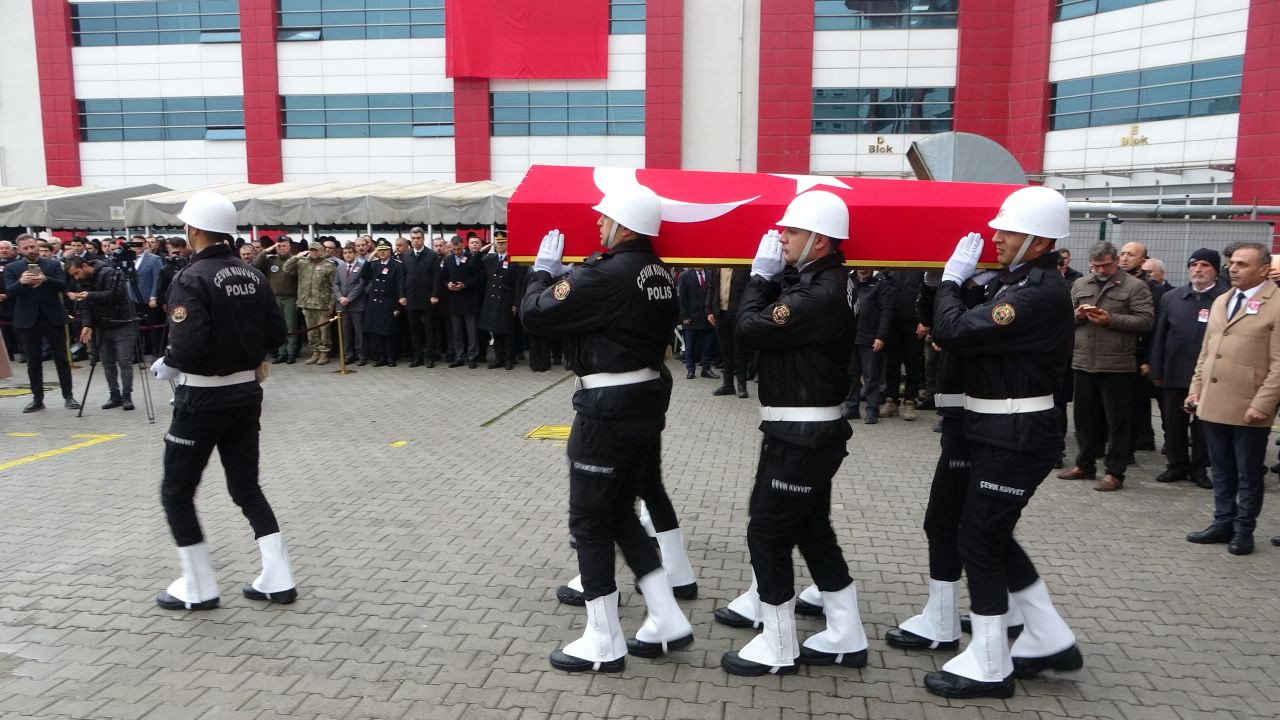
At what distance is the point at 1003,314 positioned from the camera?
361cm

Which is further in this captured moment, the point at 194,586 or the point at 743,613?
the point at 194,586

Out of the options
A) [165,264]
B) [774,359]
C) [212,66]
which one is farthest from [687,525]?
[212,66]

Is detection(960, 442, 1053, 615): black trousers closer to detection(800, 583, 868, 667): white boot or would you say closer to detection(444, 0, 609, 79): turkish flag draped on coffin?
detection(800, 583, 868, 667): white boot

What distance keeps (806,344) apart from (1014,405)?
3.02 feet

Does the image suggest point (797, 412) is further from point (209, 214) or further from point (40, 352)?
point (40, 352)

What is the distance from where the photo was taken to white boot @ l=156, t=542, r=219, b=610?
179 inches

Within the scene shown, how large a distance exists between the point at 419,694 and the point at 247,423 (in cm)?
189

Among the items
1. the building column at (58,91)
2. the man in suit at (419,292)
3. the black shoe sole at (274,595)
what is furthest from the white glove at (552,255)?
the building column at (58,91)

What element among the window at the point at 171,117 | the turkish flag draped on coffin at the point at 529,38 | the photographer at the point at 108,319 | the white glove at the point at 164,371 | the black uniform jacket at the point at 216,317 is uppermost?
the turkish flag draped on coffin at the point at 529,38

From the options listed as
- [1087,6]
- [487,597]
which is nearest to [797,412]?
[487,597]

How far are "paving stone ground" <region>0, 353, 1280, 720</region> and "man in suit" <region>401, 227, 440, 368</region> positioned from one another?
20.5 ft

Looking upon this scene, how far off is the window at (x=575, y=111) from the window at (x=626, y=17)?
2.05 meters

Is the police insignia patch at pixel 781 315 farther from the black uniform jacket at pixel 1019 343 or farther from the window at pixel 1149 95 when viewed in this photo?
the window at pixel 1149 95

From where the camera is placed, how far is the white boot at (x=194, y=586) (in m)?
4.55
